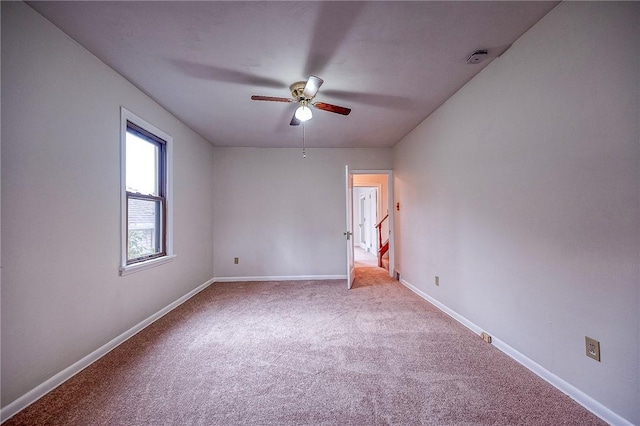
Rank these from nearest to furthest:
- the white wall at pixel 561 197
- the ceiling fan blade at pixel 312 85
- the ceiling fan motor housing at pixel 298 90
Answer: the white wall at pixel 561 197
the ceiling fan blade at pixel 312 85
the ceiling fan motor housing at pixel 298 90

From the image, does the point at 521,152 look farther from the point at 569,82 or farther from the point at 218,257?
the point at 218,257

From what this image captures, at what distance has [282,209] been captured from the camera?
16.5 ft

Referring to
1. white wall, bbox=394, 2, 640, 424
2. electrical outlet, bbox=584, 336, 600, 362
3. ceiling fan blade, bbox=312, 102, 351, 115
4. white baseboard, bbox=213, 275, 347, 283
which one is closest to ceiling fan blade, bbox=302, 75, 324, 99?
ceiling fan blade, bbox=312, 102, 351, 115

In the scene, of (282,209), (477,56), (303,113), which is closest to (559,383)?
(477,56)

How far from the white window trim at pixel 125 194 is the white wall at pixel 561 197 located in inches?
133

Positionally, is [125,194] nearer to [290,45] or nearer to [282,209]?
[290,45]

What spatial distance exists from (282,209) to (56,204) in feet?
11.0

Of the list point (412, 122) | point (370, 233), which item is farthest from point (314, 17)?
point (370, 233)

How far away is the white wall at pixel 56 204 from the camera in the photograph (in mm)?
1593

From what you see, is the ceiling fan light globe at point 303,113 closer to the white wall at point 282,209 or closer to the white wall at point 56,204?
the white wall at point 56,204

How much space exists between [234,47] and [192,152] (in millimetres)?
2365

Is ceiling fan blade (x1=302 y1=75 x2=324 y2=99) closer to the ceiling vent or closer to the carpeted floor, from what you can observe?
the ceiling vent

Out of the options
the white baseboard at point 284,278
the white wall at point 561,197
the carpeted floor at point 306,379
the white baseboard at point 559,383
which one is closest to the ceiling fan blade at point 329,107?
the white wall at point 561,197

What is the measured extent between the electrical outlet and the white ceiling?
→ 2.10 meters
